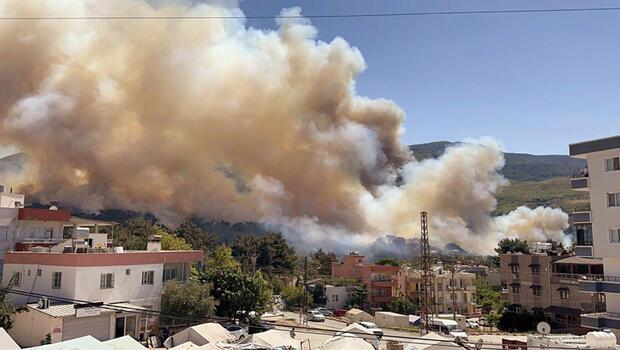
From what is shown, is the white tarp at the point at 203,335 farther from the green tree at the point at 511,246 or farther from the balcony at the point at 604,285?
the green tree at the point at 511,246

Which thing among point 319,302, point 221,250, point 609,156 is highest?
point 609,156

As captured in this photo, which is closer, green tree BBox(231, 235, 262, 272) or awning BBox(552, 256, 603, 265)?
awning BBox(552, 256, 603, 265)

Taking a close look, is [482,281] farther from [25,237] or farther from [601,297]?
[25,237]

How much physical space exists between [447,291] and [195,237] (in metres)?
34.3

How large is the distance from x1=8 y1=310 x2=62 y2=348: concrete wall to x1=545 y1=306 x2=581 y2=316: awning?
3469 centimetres

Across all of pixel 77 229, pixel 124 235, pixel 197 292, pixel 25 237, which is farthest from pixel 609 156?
pixel 124 235

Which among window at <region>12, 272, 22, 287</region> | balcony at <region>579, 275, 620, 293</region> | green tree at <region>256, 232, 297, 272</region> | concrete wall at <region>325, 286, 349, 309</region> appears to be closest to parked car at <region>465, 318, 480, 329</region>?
concrete wall at <region>325, 286, 349, 309</region>

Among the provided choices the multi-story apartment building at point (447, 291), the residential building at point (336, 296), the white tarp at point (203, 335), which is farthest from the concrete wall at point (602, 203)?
the residential building at point (336, 296)

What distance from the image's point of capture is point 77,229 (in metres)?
30.2

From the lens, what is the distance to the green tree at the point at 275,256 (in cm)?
7325

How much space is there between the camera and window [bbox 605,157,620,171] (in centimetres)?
2741

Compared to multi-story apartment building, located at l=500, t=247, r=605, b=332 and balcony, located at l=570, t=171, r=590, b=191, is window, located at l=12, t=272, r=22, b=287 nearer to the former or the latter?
balcony, located at l=570, t=171, r=590, b=191

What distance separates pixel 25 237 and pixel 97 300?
1130cm

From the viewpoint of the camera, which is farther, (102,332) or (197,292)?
(197,292)
